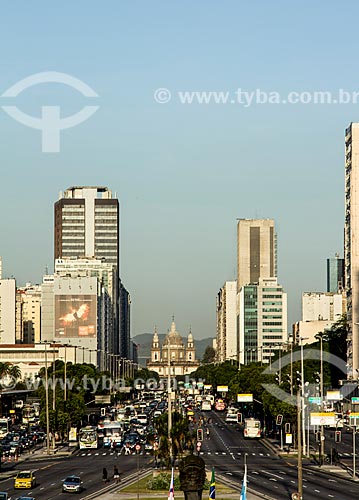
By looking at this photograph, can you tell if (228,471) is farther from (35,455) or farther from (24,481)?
(35,455)

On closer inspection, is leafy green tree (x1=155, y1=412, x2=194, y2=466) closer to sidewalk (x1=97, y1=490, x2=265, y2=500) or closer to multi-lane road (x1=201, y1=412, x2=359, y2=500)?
multi-lane road (x1=201, y1=412, x2=359, y2=500)

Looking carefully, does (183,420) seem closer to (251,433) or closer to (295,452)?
(295,452)

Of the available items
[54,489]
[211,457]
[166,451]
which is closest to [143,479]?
[166,451]

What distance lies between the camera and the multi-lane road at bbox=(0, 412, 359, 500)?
92.6 metres

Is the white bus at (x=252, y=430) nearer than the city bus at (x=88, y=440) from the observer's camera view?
No

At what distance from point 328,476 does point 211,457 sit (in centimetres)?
2515

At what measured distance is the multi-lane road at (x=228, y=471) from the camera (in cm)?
9262

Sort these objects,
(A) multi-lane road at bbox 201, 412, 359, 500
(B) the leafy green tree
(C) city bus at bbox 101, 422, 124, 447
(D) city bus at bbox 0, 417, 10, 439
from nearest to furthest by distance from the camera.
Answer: (A) multi-lane road at bbox 201, 412, 359, 500 < (B) the leafy green tree < (C) city bus at bbox 101, 422, 124, 447 < (D) city bus at bbox 0, 417, 10, 439

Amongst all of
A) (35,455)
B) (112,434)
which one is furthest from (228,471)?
(112,434)

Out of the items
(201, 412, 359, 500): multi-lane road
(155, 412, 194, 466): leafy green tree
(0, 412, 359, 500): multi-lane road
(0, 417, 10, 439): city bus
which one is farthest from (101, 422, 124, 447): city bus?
(155, 412, 194, 466): leafy green tree

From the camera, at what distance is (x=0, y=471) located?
119 m

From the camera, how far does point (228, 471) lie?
113 metres

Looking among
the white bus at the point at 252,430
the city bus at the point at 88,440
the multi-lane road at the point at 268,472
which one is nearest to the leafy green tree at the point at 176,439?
the multi-lane road at the point at 268,472

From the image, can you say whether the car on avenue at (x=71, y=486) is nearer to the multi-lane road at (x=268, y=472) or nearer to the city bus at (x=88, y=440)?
the multi-lane road at (x=268, y=472)
